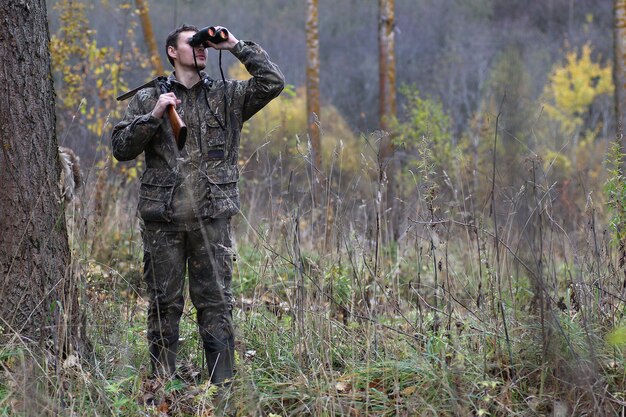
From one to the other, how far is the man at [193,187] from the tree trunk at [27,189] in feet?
1.39

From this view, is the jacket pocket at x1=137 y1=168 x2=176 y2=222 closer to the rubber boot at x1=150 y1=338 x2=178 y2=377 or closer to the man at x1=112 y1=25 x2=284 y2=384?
the man at x1=112 y1=25 x2=284 y2=384

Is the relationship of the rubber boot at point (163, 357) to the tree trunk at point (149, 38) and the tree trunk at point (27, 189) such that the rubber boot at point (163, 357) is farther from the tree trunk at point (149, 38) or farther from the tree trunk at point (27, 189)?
the tree trunk at point (149, 38)

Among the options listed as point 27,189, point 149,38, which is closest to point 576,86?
point 149,38

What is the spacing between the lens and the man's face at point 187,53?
412 centimetres

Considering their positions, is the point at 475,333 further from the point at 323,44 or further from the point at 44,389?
the point at 323,44

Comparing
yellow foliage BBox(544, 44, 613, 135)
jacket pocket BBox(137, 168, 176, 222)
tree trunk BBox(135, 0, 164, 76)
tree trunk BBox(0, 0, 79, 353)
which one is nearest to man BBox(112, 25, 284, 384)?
jacket pocket BBox(137, 168, 176, 222)

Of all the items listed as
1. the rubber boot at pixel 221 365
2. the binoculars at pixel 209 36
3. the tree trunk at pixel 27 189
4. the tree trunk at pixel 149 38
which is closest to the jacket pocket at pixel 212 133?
the binoculars at pixel 209 36

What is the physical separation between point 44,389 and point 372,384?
1526mm

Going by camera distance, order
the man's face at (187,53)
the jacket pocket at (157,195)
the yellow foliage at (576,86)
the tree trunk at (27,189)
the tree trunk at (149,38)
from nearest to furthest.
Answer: the tree trunk at (27,189) < the jacket pocket at (157,195) < the man's face at (187,53) < the tree trunk at (149,38) < the yellow foliage at (576,86)

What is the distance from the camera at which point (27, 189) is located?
394 centimetres

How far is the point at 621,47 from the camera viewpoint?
31.7 ft

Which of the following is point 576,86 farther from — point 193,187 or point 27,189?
point 27,189

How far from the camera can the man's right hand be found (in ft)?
12.8

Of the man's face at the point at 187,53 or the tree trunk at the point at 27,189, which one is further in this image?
the man's face at the point at 187,53
